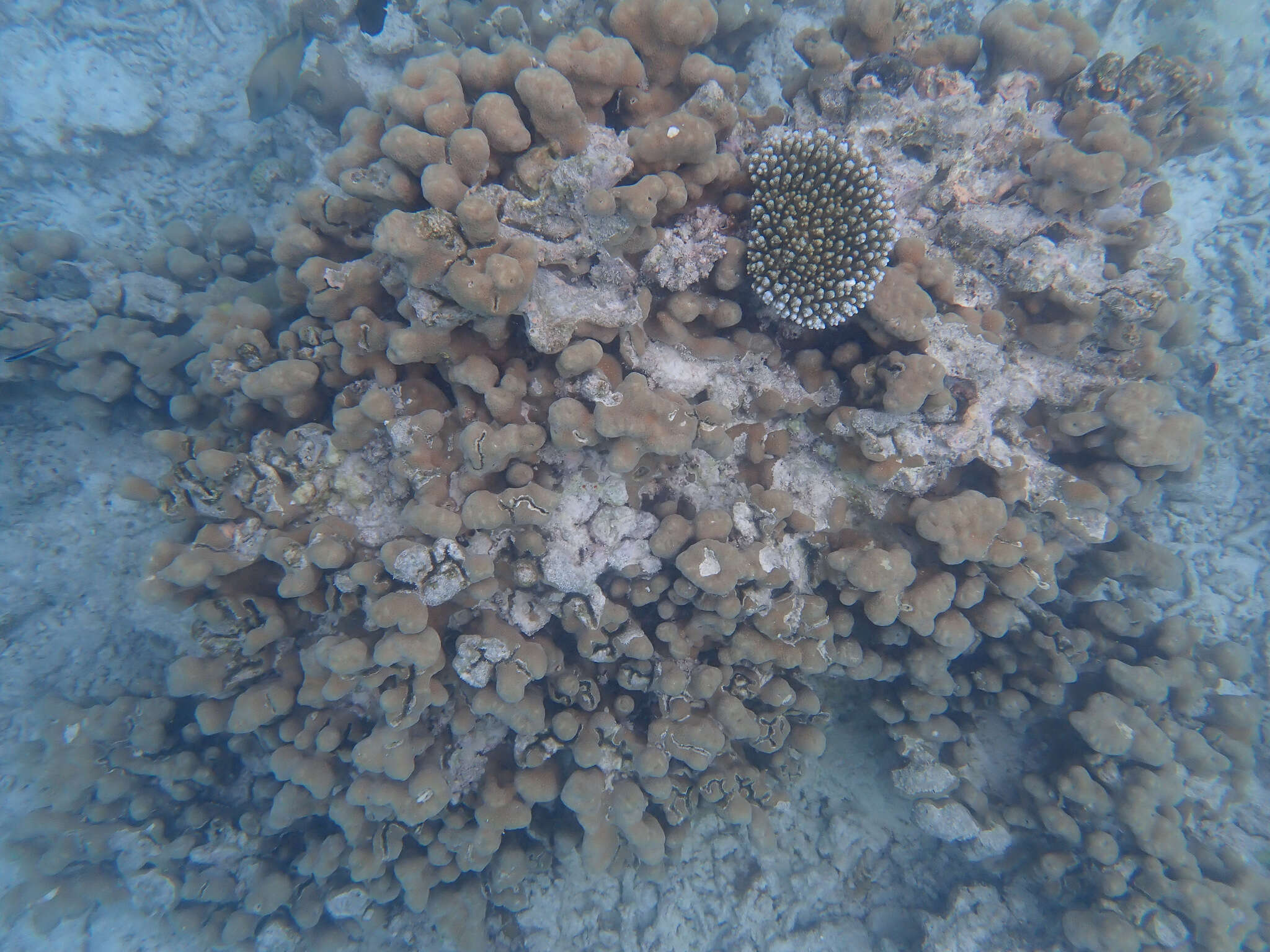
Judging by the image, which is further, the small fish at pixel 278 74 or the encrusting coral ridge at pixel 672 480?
the small fish at pixel 278 74

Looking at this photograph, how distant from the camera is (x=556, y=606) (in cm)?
405

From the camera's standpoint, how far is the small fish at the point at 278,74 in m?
6.12

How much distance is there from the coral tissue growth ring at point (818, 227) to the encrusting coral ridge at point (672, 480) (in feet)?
0.09

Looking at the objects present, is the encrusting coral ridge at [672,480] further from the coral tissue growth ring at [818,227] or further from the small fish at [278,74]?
the small fish at [278,74]

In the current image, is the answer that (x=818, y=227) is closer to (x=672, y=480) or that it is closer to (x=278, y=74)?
(x=672, y=480)

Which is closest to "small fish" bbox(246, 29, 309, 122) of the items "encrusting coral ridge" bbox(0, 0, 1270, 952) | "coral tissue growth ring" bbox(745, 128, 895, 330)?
"encrusting coral ridge" bbox(0, 0, 1270, 952)

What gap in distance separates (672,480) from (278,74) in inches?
258

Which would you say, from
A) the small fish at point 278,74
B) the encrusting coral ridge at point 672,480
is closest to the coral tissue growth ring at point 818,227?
the encrusting coral ridge at point 672,480

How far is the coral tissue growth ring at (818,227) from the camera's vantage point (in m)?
3.46

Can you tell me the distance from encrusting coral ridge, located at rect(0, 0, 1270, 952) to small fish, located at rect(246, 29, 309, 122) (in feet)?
9.29

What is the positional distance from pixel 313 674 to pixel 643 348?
330 cm

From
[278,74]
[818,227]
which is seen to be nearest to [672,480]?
[818,227]

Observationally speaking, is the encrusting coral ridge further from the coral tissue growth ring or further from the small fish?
the small fish

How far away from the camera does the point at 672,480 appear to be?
4031 mm
